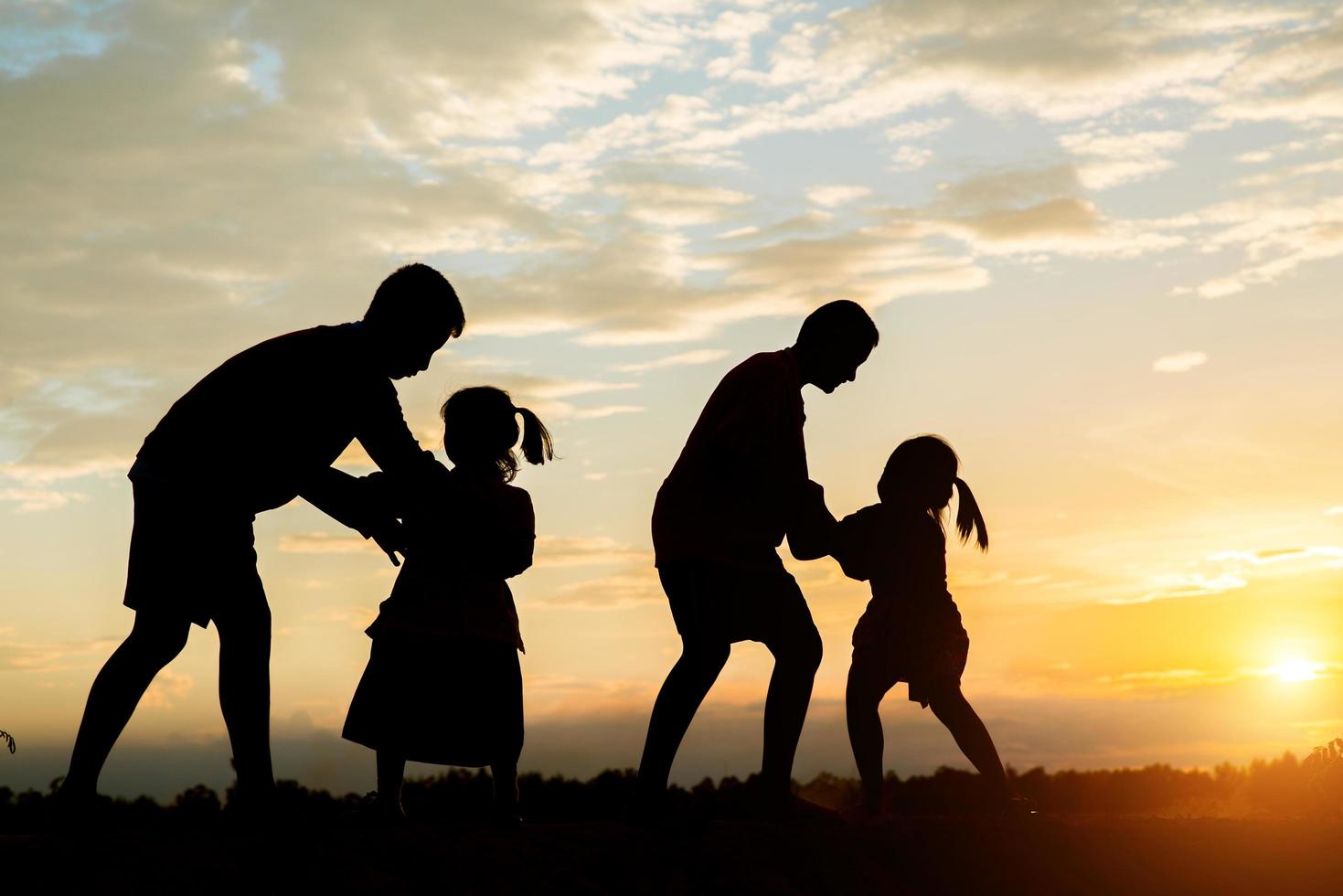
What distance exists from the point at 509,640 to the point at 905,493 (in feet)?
8.11

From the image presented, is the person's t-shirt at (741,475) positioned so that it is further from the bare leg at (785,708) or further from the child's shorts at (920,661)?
the child's shorts at (920,661)

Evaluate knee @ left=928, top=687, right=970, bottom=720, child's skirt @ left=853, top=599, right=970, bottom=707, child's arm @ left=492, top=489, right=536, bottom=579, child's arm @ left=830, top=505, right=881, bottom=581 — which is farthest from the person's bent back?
knee @ left=928, top=687, right=970, bottom=720

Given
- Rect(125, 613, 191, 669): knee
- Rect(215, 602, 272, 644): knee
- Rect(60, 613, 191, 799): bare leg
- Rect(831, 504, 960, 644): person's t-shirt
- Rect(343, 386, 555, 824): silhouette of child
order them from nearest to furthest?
Rect(60, 613, 191, 799): bare leg
Rect(125, 613, 191, 669): knee
Rect(215, 602, 272, 644): knee
Rect(343, 386, 555, 824): silhouette of child
Rect(831, 504, 960, 644): person's t-shirt

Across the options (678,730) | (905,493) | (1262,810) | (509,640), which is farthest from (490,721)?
(1262,810)

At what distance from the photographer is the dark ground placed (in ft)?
14.3

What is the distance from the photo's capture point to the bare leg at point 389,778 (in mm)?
5848

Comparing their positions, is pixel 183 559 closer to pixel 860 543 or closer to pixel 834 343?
pixel 834 343

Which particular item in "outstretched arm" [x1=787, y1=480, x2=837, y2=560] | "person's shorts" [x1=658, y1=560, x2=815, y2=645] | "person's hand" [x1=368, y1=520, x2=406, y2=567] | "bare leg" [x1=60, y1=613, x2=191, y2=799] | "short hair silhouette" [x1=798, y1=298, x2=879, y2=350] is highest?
"short hair silhouette" [x1=798, y1=298, x2=879, y2=350]

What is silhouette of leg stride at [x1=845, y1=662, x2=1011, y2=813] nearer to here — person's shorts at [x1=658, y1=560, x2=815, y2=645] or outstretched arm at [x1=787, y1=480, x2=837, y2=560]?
outstretched arm at [x1=787, y1=480, x2=837, y2=560]

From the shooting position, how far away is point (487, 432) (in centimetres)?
614

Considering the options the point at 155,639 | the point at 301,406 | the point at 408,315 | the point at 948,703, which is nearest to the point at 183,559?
the point at 155,639

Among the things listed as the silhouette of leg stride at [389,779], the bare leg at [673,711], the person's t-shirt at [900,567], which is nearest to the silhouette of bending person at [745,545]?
the bare leg at [673,711]

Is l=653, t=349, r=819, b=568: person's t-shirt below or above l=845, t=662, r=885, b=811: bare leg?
above

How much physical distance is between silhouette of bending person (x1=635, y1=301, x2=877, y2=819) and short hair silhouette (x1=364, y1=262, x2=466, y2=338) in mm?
1278
